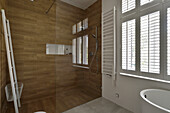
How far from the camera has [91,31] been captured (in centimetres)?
203

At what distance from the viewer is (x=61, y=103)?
1754mm

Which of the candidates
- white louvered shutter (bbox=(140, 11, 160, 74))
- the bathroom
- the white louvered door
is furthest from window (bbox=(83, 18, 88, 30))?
white louvered shutter (bbox=(140, 11, 160, 74))

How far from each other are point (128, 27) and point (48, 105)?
245cm

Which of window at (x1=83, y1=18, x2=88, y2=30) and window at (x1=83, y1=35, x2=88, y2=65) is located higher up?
window at (x1=83, y1=18, x2=88, y2=30)

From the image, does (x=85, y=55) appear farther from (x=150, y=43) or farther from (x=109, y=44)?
(x=150, y=43)

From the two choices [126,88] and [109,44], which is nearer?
[126,88]

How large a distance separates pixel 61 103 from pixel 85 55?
1050 mm

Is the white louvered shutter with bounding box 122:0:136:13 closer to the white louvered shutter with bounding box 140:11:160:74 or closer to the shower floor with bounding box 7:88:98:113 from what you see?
the white louvered shutter with bounding box 140:11:160:74

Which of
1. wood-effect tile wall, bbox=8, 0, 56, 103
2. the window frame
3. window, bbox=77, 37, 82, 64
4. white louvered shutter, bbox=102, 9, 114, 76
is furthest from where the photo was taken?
white louvered shutter, bbox=102, 9, 114, 76

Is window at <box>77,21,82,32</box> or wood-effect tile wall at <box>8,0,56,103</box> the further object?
wood-effect tile wall at <box>8,0,56,103</box>

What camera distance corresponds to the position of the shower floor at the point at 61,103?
1762 mm

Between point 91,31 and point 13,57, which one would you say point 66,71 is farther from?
point 13,57

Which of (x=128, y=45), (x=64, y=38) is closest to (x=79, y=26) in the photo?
(x=64, y=38)

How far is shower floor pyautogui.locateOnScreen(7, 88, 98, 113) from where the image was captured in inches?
69.4
